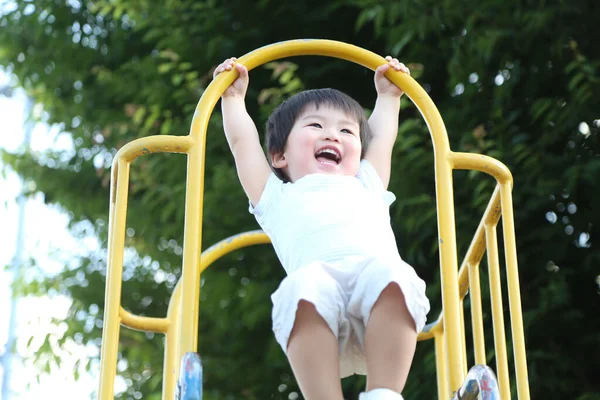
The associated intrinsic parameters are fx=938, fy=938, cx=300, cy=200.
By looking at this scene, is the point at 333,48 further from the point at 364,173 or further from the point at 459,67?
the point at 459,67

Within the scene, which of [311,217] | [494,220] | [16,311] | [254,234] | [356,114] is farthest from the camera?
[16,311]

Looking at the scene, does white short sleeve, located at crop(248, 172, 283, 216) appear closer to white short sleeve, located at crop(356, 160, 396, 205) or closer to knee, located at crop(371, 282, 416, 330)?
white short sleeve, located at crop(356, 160, 396, 205)

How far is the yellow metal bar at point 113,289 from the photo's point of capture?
183 cm

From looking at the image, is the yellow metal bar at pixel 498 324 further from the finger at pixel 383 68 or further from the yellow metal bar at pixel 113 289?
the yellow metal bar at pixel 113 289

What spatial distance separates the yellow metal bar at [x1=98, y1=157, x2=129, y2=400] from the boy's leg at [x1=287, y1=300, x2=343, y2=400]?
15.4 inches

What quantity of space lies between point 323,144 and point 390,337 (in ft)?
1.67

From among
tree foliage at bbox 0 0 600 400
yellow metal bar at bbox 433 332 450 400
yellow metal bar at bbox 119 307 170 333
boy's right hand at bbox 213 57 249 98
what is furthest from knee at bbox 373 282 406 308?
tree foliage at bbox 0 0 600 400

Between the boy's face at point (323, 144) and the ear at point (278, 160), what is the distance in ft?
0.09

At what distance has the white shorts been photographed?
5.47 ft

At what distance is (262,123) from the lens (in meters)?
4.11

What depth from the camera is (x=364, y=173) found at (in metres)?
2.09

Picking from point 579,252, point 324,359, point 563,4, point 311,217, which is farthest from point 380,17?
point 324,359

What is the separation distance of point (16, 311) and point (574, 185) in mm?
5140

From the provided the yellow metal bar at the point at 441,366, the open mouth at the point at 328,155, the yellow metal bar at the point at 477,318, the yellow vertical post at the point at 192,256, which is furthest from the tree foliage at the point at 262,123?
the yellow vertical post at the point at 192,256
